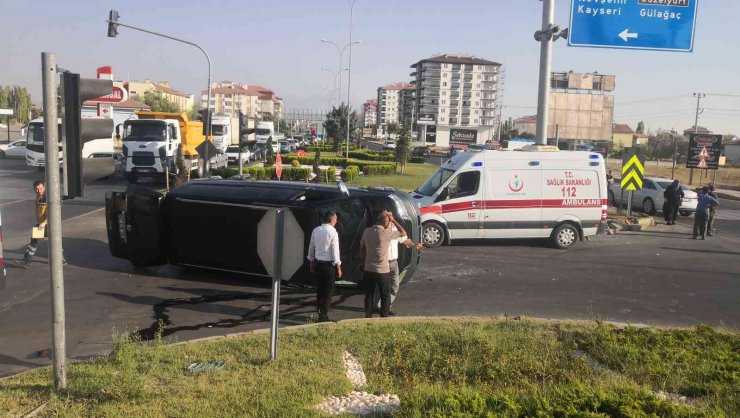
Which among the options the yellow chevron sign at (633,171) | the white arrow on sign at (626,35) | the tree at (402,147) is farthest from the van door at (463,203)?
the tree at (402,147)

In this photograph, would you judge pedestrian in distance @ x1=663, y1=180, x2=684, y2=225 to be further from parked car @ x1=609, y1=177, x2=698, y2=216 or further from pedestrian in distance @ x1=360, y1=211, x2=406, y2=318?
pedestrian in distance @ x1=360, y1=211, x2=406, y2=318

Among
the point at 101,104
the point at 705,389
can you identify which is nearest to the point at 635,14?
the point at 705,389

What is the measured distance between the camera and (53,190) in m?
5.19

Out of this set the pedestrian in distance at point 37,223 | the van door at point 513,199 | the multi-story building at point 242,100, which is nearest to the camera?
the pedestrian in distance at point 37,223

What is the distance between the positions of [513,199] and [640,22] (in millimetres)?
4954

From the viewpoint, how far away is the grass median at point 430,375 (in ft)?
16.7

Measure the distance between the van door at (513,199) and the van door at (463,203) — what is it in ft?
0.71

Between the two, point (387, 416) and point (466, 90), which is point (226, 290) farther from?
point (466, 90)

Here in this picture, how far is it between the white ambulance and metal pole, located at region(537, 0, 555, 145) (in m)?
1.87

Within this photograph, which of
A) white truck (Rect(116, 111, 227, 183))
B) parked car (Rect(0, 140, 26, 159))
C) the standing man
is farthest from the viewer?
parked car (Rect(0, 140, 26, 159))

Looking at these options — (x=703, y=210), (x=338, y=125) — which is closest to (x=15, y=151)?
(x=338, y=125)

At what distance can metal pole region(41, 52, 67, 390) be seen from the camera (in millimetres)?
5094

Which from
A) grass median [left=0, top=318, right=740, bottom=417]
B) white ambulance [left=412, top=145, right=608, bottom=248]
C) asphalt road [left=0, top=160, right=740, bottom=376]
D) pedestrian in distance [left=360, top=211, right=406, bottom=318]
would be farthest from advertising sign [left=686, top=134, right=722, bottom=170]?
pedestrian in distance [left=360, top=211, right=406, bottom=318]

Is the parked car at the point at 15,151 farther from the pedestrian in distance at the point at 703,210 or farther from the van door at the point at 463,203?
the pedestrian in distance at the point at 703,210
